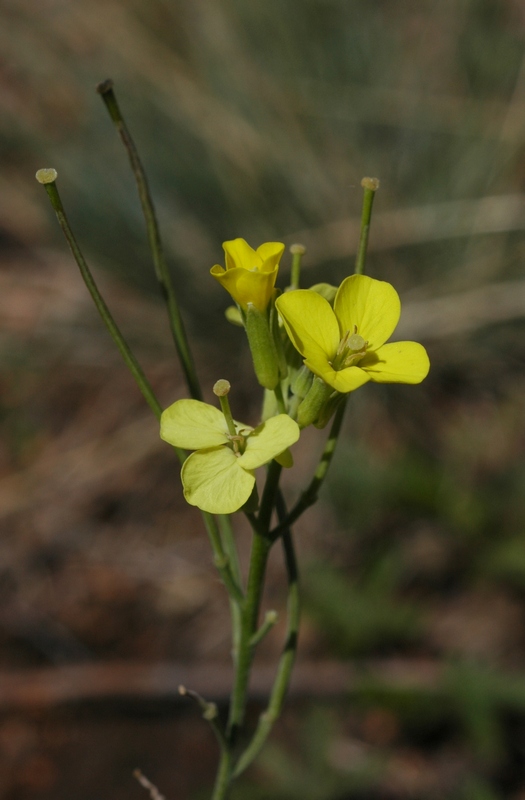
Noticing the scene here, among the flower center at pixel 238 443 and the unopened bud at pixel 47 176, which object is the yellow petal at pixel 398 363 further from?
the unopened bud at pixel 47 176

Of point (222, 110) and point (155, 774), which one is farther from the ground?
point (222, 110)

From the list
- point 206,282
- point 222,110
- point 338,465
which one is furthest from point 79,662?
point 222,110

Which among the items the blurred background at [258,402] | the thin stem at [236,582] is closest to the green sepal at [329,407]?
the thin stem at [236,582]

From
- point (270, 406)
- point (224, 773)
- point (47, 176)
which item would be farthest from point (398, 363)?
point (224, 773)

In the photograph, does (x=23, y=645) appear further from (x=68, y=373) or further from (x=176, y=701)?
(x=68, y=373)

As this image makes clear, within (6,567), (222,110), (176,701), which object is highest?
(222,110)

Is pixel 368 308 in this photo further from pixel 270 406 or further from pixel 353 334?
pixel 270 406

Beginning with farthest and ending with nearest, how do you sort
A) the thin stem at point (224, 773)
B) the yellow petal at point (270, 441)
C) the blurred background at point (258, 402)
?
the blurred background at point (258, 402) < the thin stem at point (224, 773) < the yellow petal at point (270, 441)
